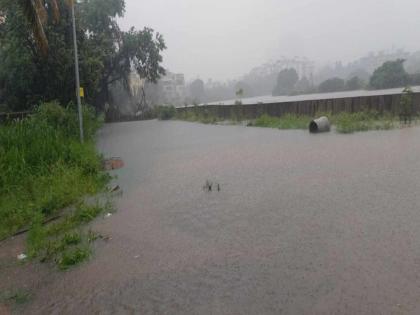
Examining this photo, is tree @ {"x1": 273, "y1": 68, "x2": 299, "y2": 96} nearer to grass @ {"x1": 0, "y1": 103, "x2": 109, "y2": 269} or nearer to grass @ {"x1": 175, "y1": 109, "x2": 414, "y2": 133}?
grass @ {"x1": 175, "y1": 109, "x2": 414, "y2": 133}

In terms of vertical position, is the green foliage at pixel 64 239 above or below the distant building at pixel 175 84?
below

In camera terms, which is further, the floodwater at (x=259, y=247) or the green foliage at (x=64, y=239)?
the green foliage at (x=64, y=239)

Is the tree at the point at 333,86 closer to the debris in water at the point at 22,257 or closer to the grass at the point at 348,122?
the grass at the point at 348,122

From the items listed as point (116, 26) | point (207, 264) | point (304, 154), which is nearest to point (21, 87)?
point (116, 26)

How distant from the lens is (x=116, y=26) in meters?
29.2

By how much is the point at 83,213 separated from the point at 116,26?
26.9 m

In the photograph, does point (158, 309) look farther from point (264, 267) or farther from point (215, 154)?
point (215, 154)

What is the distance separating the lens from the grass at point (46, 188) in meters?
4.40

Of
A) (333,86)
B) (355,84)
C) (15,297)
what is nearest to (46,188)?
(15,297)

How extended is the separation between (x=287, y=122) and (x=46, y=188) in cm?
1130

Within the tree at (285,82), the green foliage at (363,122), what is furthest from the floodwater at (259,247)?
the tree at (285,82)

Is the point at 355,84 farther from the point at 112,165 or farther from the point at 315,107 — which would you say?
the point at 112,165

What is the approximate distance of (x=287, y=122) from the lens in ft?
51.5

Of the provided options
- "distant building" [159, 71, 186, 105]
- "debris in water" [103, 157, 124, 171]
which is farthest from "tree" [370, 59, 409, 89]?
"distant building" [159, 71, 186, 105]
